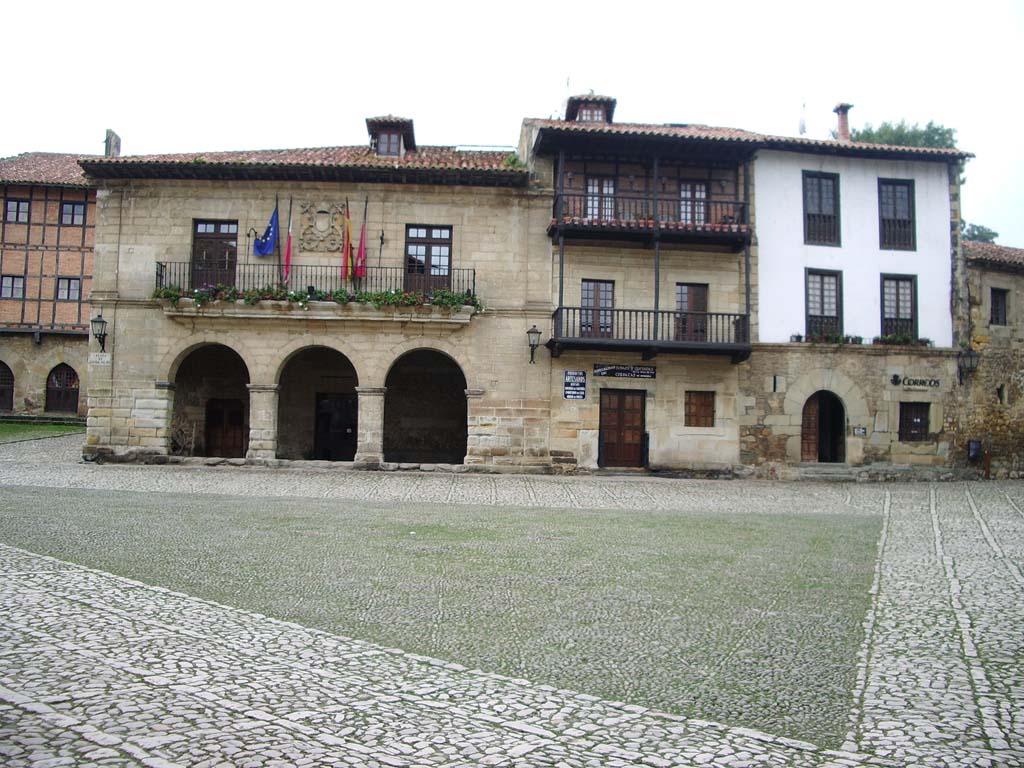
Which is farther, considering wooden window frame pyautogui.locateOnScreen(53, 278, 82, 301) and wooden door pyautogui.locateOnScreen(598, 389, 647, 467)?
wooden window frame pyautogui.locateOnScreen(53, 278, 82, 301)

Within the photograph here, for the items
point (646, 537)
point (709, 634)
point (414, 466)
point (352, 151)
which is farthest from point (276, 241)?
point (709, 634)

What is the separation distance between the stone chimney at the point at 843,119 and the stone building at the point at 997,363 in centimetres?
499

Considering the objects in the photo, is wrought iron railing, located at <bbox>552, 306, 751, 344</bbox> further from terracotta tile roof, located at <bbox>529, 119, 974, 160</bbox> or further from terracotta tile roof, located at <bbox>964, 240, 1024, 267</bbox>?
terracotta tile roof, located at <bbox>964, 240, 1024, 267</bbox>

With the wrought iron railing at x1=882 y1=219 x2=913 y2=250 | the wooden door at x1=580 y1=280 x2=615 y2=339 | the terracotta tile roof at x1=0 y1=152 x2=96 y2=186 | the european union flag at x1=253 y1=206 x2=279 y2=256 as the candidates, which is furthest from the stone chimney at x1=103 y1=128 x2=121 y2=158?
the wrought iron railing at x1=882 y1=219 x2=913 y2=250

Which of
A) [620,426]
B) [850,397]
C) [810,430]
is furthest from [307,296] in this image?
[850,397]

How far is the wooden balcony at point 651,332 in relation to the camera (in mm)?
19562

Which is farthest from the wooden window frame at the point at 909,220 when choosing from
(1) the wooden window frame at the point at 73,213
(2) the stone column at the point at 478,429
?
(1) the wooden window frame at the point at 73,213

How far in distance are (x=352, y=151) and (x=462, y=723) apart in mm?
20697

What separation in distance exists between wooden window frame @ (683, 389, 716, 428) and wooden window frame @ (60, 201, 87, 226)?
81.2 ft

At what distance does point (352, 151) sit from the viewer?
22.6 metres

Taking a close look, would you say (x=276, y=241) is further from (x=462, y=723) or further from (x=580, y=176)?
(x=462, y=723)

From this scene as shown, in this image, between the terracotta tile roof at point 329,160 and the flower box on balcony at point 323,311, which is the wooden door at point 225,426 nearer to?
the flower box on balcony at point 323,311

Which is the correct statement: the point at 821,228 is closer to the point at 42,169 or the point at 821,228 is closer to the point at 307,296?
the point at 307,296

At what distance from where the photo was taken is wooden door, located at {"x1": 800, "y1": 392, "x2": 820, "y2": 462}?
2153 cm
